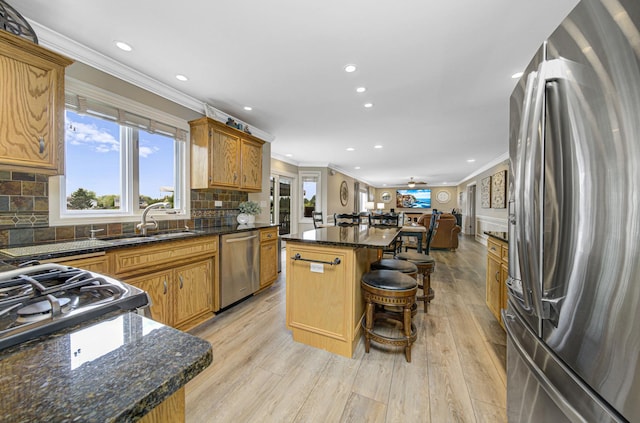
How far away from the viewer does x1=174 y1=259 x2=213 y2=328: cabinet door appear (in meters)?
2.18

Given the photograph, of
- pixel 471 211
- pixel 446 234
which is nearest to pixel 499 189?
pixel 446 234

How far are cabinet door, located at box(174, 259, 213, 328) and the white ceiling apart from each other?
1872 millimetres

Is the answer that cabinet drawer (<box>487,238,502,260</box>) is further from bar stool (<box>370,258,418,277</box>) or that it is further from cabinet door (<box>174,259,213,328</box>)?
cabinet door (<box>174,259,213,328</box>)

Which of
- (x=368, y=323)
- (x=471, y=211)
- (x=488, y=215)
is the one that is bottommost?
(x=368, y=323)

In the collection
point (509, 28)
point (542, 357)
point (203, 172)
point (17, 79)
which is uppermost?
point (509, 28)

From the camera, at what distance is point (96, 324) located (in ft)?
1.94

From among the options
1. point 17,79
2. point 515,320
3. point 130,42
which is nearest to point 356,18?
point 130,42

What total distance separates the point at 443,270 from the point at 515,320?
3712mm

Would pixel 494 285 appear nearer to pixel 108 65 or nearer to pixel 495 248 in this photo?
pixel 495 248

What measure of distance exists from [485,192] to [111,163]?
334 inches

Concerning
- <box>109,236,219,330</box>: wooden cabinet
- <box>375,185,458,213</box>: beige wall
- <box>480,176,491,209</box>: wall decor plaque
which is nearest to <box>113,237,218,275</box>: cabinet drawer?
<box>109,236,219,330</box>: wooden cabinet

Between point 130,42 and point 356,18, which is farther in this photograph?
point 130,42

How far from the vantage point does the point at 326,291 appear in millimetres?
1957

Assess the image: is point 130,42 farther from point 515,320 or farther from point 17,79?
point 515,320
